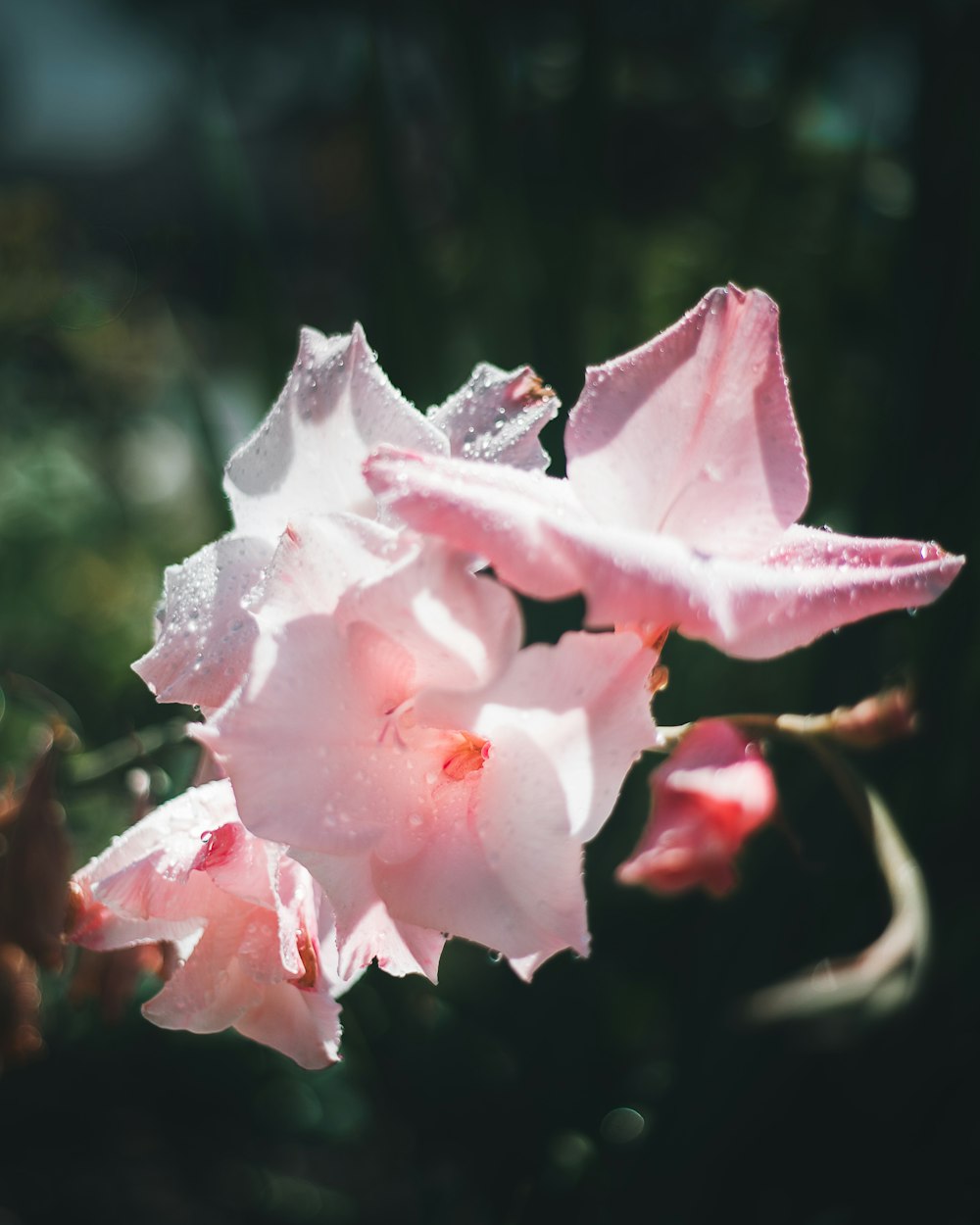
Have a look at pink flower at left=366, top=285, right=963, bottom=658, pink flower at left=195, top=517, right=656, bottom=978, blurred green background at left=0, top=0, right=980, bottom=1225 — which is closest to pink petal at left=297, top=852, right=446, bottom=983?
pink flower at left=195, top=517, right=656, bottom=978

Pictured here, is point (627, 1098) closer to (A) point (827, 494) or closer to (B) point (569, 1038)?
(B) point (569, 1038)

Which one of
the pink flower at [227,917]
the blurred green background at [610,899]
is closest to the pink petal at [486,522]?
the pink flower at [227,917]

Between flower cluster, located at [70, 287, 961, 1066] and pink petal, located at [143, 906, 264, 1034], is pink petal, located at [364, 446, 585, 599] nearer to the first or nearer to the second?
flower cluster, located at [70, 287, 961, 1066]

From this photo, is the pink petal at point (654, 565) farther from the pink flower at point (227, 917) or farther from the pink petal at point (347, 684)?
the pink flower at point (227, 917)

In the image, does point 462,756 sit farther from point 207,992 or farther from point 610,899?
point 610,899

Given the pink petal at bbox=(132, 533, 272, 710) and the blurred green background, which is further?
the blurred green background

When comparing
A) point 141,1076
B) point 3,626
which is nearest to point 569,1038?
point 141,1076
